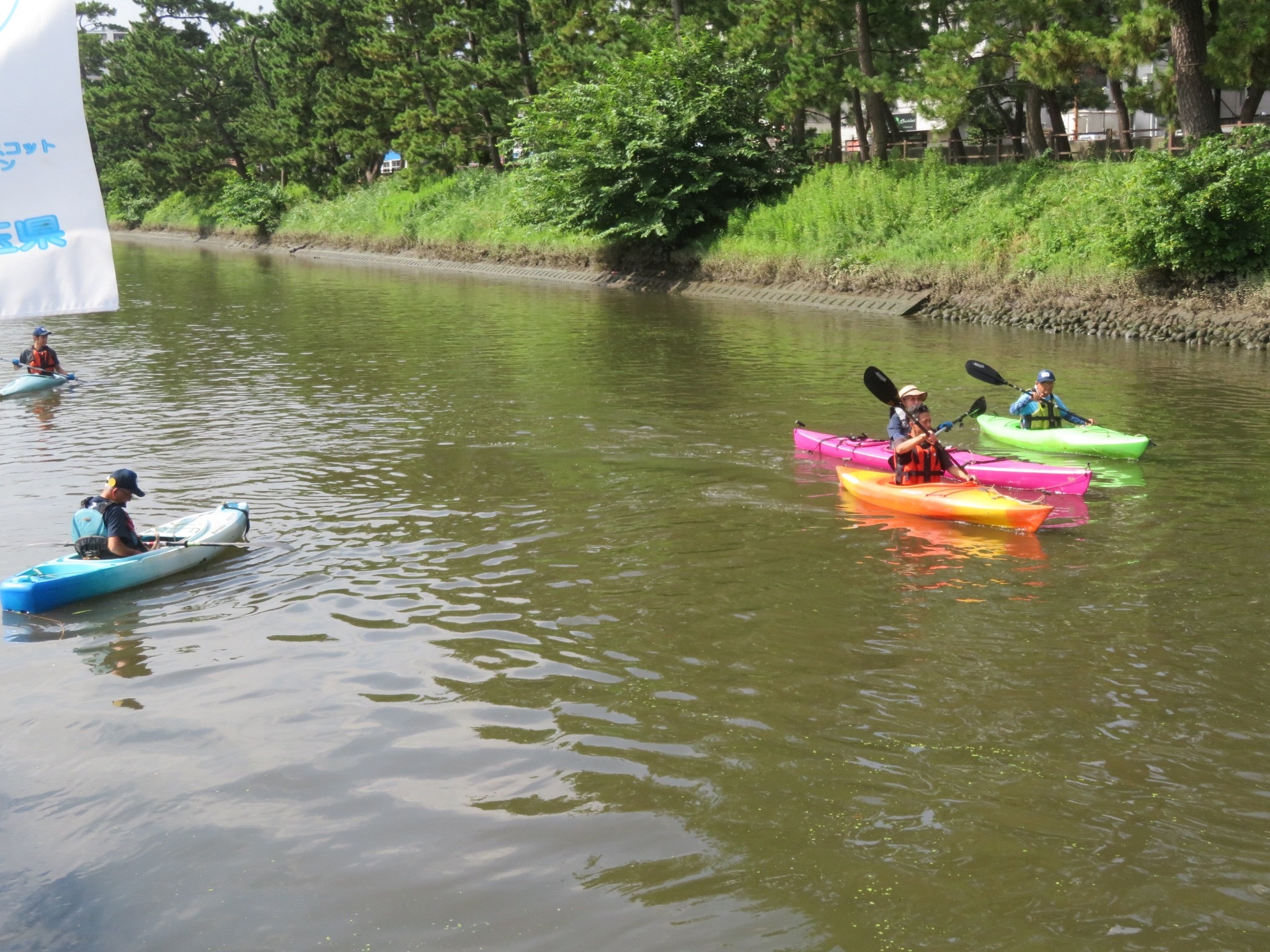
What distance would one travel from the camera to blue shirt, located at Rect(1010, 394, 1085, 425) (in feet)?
45.6

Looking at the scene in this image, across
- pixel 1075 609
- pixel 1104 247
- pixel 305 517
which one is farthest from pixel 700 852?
pixel 1104 247

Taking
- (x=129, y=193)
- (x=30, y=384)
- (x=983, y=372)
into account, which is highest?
(x=129, y=193)

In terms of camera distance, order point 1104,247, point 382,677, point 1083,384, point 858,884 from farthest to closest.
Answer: point 1104,247
point 1083,384
point 382,677
point 858,884

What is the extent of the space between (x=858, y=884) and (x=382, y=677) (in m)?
3.56

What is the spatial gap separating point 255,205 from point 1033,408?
51.3m

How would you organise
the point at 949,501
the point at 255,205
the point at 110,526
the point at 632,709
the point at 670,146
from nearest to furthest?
1. the point at 632,709
2. the point at 110,526
3. the point at 949,501
4. the point at 670,146
5. the point at 255,205

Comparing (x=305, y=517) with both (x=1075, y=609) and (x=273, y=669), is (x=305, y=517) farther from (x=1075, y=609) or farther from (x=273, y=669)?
(x=1075, y=609)

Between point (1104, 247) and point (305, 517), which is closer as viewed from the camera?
point (305, 517)

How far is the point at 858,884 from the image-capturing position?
5469 millimetres

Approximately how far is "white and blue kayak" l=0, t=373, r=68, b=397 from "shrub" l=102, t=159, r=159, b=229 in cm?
5504

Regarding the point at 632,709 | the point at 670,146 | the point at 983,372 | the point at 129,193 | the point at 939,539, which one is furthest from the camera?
the point at 129,193

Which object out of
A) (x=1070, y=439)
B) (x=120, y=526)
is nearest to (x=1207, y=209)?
(x=1070, y=439)

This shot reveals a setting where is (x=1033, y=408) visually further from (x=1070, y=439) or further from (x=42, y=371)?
(x=42, y=371)

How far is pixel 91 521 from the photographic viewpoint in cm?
980
